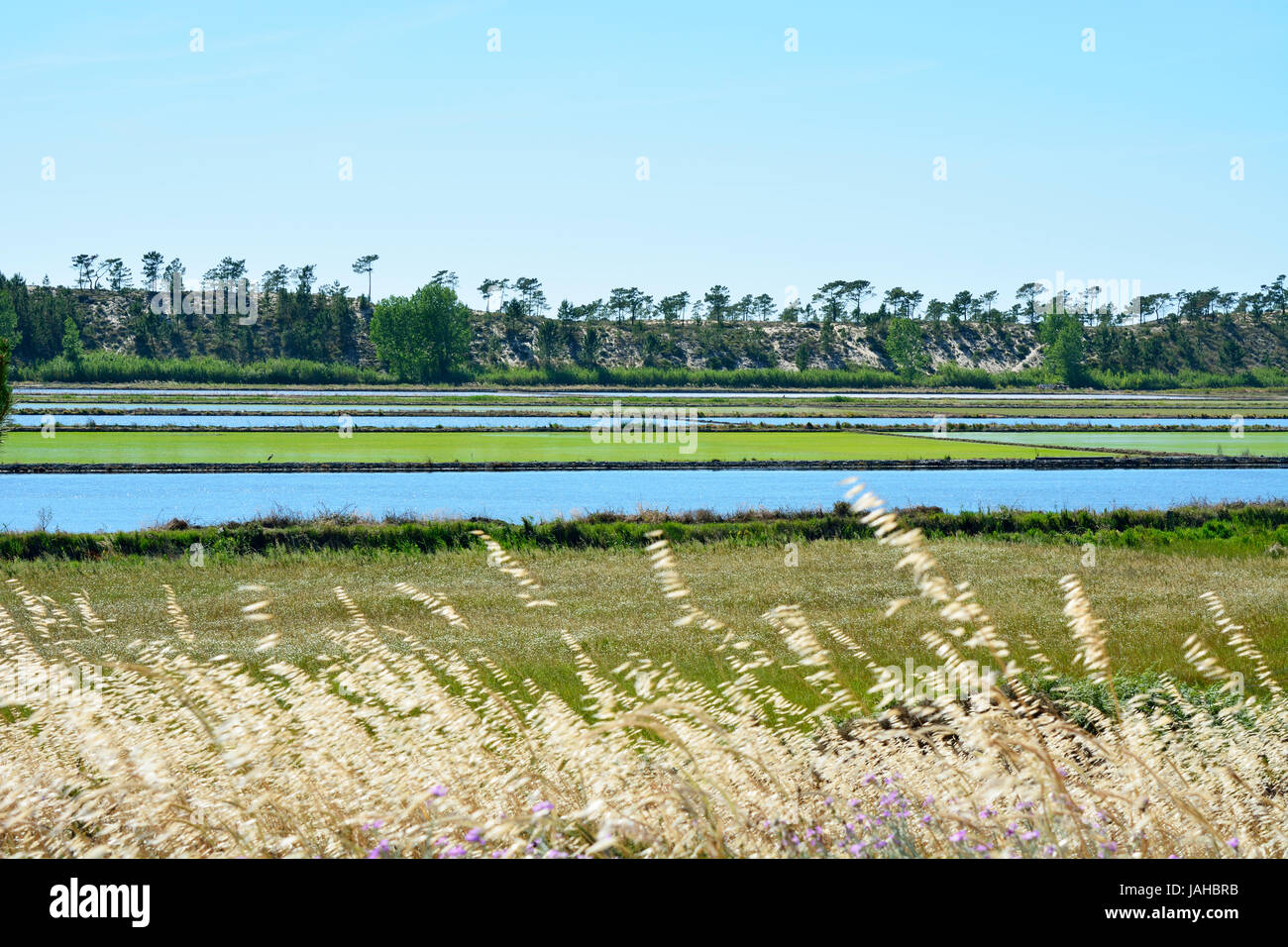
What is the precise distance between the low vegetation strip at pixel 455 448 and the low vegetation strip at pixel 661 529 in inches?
908

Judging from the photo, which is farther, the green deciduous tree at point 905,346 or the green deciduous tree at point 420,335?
the green deciduous tree at point 905,346

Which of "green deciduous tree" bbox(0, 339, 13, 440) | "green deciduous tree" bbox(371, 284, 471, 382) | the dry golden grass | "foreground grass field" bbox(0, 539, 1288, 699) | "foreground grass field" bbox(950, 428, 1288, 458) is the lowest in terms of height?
"foreground grass field" bbox(950, 428, 1288, 458)

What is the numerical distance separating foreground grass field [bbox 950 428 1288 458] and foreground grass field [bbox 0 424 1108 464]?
4.11m

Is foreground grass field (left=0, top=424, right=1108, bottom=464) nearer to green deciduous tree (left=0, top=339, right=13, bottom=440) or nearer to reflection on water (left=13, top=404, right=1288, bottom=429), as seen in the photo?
reflection on water (left=13, top=404, right=1288, bottom=429)

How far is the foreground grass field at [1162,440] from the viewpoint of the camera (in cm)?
5956

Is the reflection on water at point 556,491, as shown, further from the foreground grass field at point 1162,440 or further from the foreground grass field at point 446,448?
the foreground grass field at point 1162,440

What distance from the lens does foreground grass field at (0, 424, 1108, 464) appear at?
51000 mm

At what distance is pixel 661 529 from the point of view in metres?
26.7

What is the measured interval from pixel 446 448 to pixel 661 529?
105 ft

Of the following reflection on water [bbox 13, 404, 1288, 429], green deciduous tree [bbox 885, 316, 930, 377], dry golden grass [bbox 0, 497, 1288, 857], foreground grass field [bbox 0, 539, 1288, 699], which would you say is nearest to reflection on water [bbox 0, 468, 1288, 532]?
foreground grass field [bbox 0, 539, 1288, 699]

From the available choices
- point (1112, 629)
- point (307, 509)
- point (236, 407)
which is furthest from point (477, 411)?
point (1112, 629)

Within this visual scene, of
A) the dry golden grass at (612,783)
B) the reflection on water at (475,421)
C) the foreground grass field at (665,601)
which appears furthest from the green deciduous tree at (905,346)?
the dry golden grass at (612,783)
